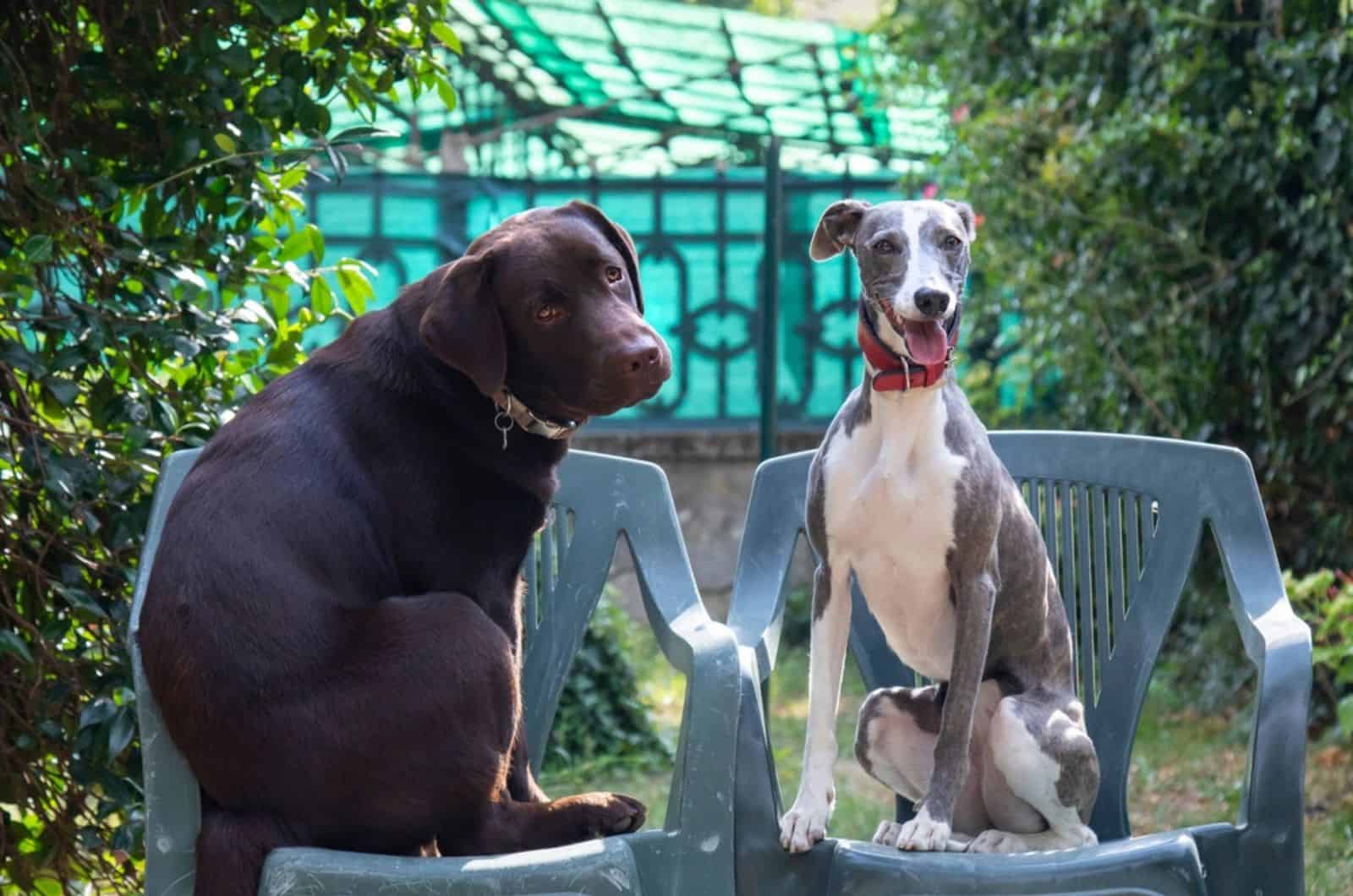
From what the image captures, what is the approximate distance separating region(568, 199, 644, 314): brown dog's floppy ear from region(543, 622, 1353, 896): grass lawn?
2011 millimetres

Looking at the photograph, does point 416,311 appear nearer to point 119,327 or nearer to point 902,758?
point 119,327

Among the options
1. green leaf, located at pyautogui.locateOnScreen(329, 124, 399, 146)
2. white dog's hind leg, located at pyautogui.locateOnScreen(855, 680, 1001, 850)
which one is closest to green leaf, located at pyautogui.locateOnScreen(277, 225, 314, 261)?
green leaf, located at pyautogui.locateOnScreen(329, 124, 399, 146)

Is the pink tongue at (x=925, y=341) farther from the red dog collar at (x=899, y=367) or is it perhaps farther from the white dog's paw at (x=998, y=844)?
the white dog's paw at (x=998, y=844)

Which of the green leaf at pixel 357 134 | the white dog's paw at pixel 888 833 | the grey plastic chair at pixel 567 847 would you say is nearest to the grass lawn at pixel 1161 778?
the white dog's paw at pixel 888 833

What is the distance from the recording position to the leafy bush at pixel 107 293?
2.79 metres

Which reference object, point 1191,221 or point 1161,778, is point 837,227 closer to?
point 1191,221

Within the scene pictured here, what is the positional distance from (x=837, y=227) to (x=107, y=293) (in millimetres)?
1375

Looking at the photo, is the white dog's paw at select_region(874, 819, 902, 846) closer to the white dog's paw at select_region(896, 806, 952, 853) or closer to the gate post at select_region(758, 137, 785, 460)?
the white dog's paw at select_region(896, 806, 952, 853)

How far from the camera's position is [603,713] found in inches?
209

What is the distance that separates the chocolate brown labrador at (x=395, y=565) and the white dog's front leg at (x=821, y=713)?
31cm

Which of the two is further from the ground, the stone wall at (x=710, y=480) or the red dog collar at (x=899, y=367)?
the red dog collar at (x=899, y=367)

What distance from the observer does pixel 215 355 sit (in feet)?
10.1

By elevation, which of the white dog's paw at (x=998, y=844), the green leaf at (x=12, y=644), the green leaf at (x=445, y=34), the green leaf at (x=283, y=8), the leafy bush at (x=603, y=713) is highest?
the green leaf at (x=283, y=8)

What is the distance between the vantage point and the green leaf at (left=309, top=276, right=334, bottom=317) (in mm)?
3123
